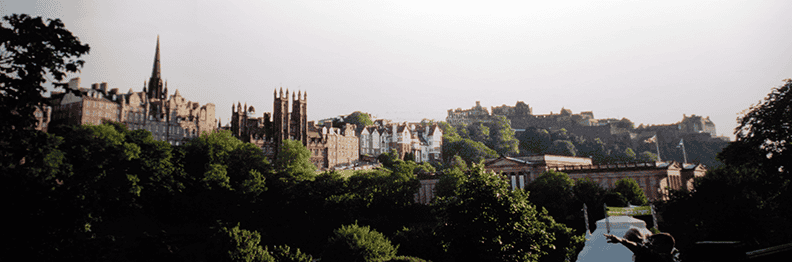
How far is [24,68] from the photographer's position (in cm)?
1352

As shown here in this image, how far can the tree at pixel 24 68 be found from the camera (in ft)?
42.7

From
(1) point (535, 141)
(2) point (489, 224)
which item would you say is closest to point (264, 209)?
(2) point (489, 224)

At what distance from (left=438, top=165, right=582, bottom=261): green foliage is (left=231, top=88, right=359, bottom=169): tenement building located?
80505 mm

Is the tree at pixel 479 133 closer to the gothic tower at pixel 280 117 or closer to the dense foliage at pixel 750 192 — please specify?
the gothic tower at pixel 280 117

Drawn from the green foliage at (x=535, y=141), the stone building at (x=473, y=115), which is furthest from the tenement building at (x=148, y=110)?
the stone building at (x=473, y=115)

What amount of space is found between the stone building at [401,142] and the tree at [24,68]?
11541 cm

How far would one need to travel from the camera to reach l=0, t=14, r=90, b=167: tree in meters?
13.0

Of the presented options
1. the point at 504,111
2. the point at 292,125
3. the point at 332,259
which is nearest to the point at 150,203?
the point at 332,259

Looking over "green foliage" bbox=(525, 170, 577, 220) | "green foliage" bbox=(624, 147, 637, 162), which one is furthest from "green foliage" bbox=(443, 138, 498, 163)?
"green foliage" bbox=(525, 170, 577, 220)

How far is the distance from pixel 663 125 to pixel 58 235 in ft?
600

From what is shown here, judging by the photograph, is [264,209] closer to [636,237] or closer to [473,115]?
[636,237]

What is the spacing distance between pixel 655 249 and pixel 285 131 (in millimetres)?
102321

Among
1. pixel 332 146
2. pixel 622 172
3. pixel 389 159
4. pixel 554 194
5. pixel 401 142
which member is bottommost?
pixel 554 194

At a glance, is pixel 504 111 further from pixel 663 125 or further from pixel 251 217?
pixel 251 217
